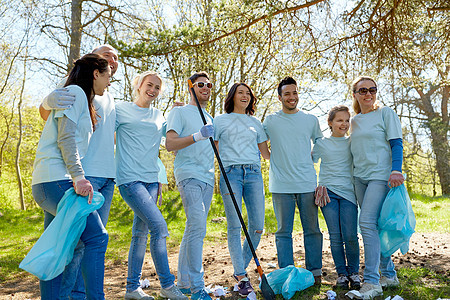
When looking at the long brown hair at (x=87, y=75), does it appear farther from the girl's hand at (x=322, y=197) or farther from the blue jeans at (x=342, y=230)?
the blue jeans at (x=342, y=230)

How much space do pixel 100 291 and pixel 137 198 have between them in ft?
3.16

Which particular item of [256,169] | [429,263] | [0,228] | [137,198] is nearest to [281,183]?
[256,169]

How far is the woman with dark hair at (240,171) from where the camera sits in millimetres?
3768

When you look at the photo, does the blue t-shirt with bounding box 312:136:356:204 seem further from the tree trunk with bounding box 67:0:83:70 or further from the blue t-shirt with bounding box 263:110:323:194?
the tree trunk with bounding box 67:0:83:70

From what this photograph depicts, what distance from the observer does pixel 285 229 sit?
3.88 m

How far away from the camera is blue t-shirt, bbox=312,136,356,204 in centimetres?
386

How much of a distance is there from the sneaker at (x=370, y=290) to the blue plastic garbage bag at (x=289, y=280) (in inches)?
17.9

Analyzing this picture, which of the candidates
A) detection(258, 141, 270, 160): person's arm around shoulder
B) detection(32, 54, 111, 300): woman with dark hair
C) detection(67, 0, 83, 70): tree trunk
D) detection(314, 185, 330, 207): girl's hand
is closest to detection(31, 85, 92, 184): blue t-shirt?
detection(32, 54, 111, 300): woman with dark hair

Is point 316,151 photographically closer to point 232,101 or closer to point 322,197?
point 322,197

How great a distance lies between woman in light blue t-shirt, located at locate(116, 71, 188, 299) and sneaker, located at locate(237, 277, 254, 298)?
572mm

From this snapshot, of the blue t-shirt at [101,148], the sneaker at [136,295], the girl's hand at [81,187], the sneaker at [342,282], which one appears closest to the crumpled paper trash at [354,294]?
the sneaker at [342,282]

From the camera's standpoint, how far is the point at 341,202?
3.88m

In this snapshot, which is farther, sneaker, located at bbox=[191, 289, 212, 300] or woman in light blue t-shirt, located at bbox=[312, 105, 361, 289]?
woman in light blue t-shirt, located at bbox=[312, 105, 361, 289]

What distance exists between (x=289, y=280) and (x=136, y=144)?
1824 millimetres
